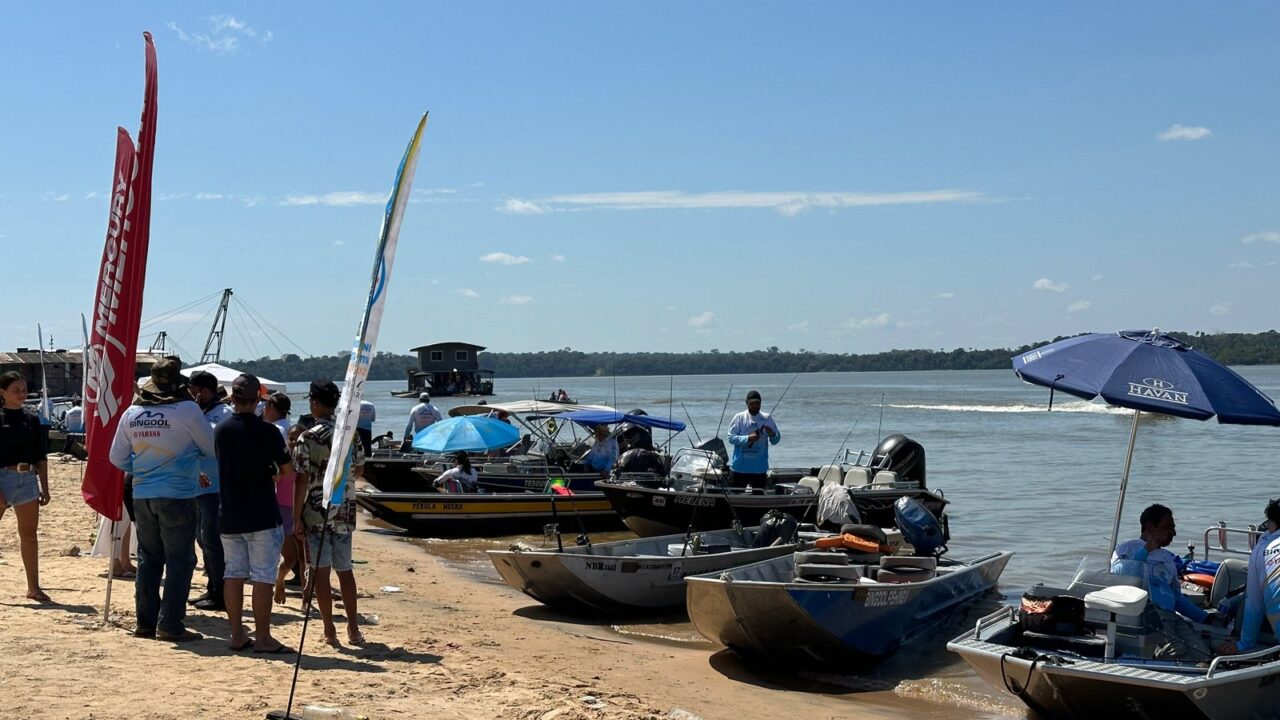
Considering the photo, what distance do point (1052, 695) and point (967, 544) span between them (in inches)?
486

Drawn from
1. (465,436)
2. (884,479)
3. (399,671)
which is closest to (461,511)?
(465,436)

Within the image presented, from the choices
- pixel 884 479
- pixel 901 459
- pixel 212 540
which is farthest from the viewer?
pixel 901 459

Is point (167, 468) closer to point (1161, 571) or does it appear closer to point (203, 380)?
point (203, 380)

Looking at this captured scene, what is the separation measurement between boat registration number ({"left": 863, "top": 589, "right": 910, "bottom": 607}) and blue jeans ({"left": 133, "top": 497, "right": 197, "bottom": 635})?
534 cm

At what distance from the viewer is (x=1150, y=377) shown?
7.73m

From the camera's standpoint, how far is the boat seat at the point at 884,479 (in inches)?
643

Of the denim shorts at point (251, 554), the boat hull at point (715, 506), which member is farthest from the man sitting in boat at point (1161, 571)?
the boat hull at point (715, 506)

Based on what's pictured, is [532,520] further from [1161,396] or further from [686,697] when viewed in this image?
[1161,396]

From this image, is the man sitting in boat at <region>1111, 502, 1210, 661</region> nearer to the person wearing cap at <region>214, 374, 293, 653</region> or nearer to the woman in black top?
the person wearing cap at <region>214, 374, 293, 653</region>

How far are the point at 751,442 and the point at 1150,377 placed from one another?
8193 mm

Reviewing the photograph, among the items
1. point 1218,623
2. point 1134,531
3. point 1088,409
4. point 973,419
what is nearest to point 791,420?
point 973,419

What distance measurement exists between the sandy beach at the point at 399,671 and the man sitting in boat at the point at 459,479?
5.79 m

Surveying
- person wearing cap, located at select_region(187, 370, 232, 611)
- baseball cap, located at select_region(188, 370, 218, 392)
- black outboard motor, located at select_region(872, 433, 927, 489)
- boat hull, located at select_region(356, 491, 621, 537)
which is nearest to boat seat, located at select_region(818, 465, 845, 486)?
black outboard motor, located at select_region(872, 433, 927, 489)

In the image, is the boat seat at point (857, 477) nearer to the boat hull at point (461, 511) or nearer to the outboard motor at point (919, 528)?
the boat hull at point (461, 511)
